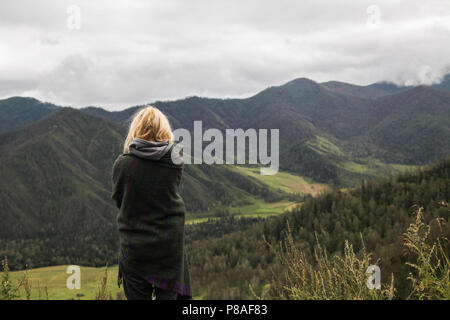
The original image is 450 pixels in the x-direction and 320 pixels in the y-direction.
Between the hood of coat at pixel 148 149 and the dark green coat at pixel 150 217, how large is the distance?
87 mm

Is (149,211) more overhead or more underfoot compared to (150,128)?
more underfoot

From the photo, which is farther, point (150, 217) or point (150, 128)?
point (150, 128)

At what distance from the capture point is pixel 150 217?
199 inches

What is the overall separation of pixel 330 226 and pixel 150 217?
98.2 meters

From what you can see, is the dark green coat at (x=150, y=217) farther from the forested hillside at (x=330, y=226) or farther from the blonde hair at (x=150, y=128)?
the forested hillside at (x=330, y=226)

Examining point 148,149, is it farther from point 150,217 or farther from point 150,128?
point 150,217

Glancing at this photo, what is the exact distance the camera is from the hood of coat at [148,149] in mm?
4871

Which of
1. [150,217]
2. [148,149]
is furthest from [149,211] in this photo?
[148,149]

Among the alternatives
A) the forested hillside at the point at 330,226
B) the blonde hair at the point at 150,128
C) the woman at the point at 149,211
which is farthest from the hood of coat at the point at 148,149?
the forested hillside at the point at 330,226

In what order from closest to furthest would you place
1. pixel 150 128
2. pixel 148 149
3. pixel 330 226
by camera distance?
pixel 148 149 < pixel 150 128 < pixel 330 226

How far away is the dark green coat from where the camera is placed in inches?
195

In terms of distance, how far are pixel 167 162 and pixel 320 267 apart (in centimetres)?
294
